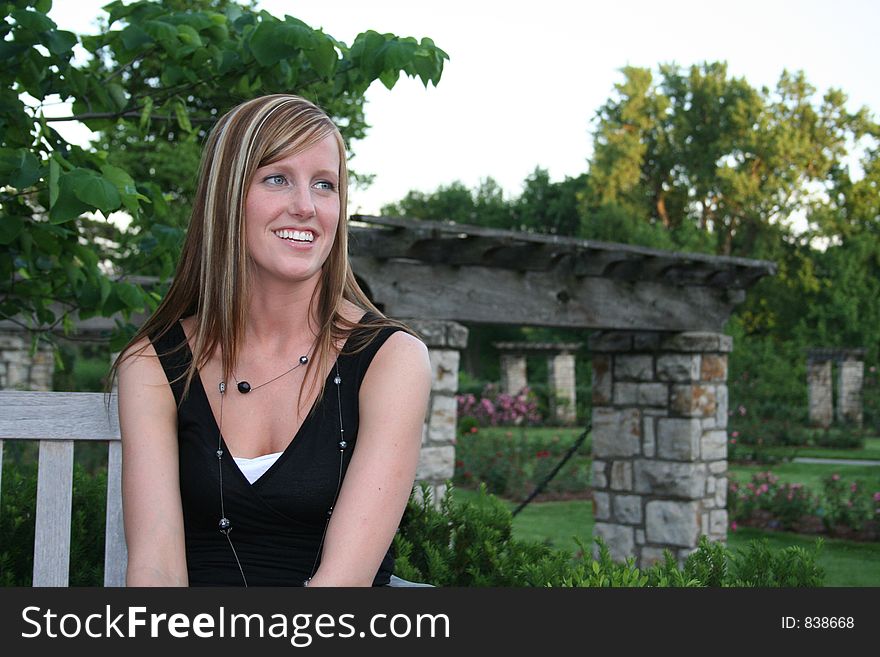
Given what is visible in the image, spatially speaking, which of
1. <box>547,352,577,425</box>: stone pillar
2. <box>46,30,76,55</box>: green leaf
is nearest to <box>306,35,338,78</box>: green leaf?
<box>46,30,76,55</box>: green leaf

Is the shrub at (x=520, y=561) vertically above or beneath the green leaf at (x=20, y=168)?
beneath

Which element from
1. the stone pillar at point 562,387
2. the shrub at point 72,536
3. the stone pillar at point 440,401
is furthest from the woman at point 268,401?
the stone pillar at point 562,387

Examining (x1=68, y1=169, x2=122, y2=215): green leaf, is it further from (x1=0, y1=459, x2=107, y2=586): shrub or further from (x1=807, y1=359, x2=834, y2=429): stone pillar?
(x1=807, y1=359, x2=834, y2=429): stone pillar

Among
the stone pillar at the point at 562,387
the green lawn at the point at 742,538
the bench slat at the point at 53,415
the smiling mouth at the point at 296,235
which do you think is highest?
the smiling mouth at the point at 296,235

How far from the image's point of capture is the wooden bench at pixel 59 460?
7.81 ft

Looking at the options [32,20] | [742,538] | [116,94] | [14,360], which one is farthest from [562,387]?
[32,20]

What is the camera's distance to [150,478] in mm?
2119

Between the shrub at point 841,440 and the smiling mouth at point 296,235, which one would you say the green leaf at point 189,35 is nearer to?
the smiling mouth at point 296,235

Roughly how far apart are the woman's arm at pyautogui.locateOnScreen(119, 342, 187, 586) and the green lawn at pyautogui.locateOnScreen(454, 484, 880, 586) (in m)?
4.71

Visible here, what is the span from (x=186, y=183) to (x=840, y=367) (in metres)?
15.6

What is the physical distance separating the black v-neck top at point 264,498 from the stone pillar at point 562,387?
20175 mm

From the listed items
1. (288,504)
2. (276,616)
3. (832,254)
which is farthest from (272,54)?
(832,254)

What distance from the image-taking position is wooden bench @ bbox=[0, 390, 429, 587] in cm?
238

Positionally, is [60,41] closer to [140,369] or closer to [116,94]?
[116,94]
